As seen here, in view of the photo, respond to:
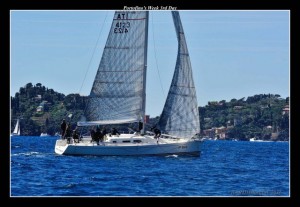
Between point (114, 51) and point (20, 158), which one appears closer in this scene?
point (20, 158)

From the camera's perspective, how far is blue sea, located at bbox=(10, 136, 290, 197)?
3173 cm

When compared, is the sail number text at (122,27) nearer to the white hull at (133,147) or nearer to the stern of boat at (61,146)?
the white hull at (133,147)

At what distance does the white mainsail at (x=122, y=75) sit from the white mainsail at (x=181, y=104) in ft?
5.32

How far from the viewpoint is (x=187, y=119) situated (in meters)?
48.1

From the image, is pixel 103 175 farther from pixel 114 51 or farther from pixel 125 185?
pixel 114 51

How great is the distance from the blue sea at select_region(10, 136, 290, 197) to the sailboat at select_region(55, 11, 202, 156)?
0.86 meters

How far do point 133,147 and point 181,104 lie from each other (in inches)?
151

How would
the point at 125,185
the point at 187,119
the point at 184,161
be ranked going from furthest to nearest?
the point at 187,119 → the point at 184,161 → the point at 125,185

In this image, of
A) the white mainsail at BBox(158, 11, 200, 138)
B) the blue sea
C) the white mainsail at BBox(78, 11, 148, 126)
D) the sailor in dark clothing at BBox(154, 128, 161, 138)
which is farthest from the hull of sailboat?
the white mainsail at BBox(78, 11, 148, 126)

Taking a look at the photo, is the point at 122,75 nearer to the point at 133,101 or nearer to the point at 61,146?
the point at 133,101

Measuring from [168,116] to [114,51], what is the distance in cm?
492

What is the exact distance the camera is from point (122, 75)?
49781 millimetres

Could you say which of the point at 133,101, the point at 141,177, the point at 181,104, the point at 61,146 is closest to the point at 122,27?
the point at 133,101

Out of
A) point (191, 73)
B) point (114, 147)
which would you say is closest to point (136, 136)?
point (114, 147)
